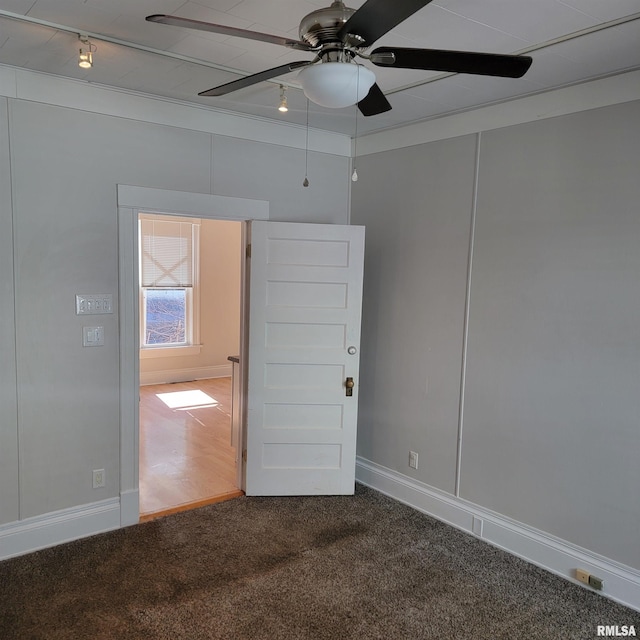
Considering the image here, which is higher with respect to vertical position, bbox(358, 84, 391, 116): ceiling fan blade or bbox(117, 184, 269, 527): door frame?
bbox(358, 84, 391, 116): ceiling fan blade

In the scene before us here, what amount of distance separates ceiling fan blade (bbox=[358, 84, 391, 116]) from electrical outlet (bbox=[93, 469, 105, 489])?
2.56 m

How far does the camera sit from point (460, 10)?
1.96m

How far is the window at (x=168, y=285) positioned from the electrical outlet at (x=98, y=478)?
167 inches

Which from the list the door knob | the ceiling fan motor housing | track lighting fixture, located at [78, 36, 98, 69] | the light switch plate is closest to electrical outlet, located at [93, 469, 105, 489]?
the light switch plate

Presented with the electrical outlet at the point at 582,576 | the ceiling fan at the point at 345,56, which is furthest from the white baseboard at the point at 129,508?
the ceiling fan at the point at 345,56

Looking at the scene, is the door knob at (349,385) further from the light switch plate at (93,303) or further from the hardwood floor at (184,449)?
the light switch plate at (93,303)

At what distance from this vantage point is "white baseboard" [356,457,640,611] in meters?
2.62

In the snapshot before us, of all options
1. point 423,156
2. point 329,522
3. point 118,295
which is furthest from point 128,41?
point 329,522

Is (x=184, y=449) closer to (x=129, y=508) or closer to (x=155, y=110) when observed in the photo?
(x=129, y=508)

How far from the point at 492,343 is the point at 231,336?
5451 millimetres

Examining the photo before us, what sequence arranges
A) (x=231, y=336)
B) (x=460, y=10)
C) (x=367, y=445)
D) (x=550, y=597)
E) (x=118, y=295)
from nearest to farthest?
(x=460, y=10), (x=550, y=597), (x=118, y=295), (x=367, y=445), (x=231, y=336)

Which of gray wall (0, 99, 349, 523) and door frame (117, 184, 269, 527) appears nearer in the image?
gray wall (0, 99, 349, 523)

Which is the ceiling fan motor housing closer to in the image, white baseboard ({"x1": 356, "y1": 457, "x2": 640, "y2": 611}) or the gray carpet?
Result: the gray carpet

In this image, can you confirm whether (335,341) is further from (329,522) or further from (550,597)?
(550,597)
